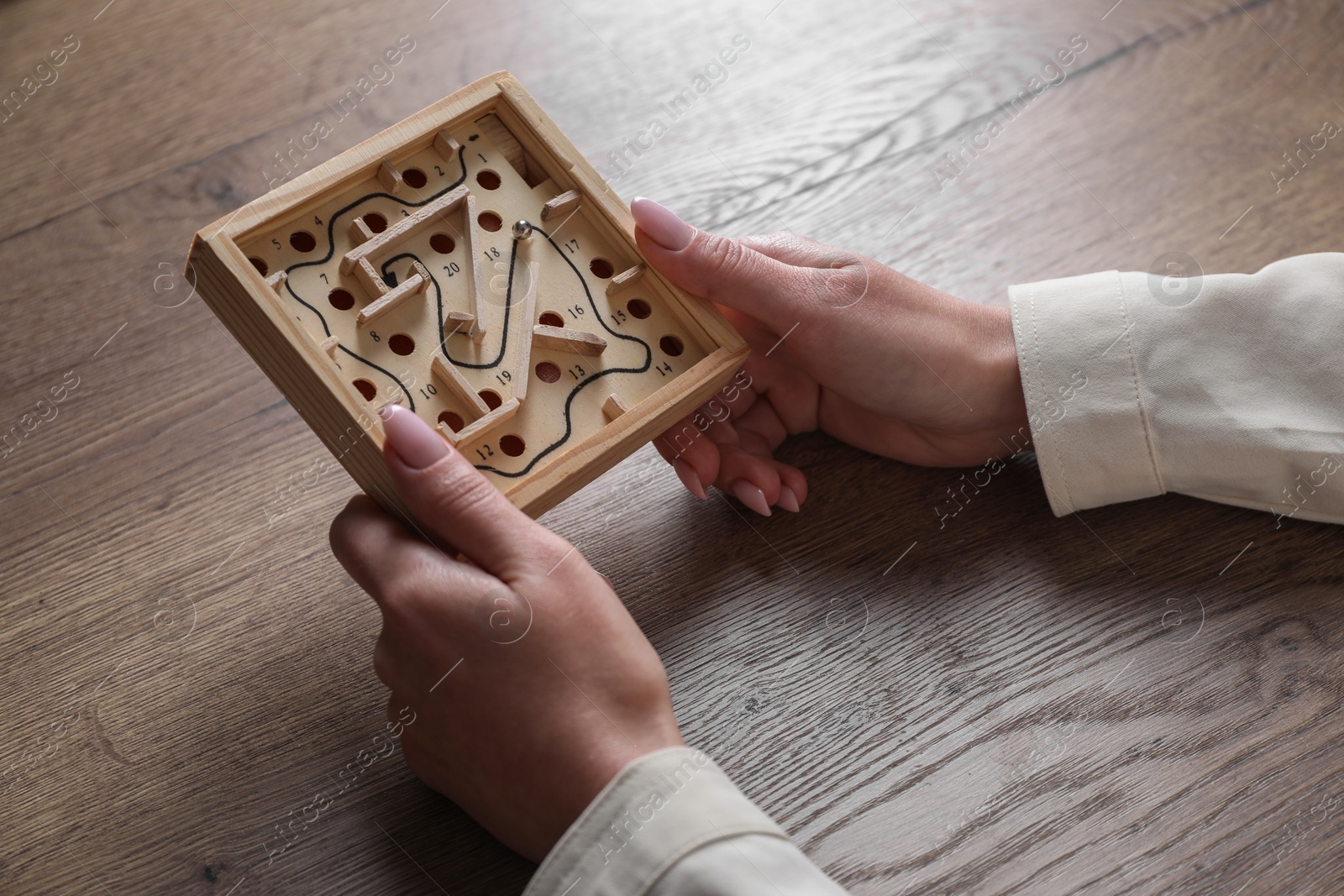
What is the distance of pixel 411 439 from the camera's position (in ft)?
2.13

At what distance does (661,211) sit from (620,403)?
15cm

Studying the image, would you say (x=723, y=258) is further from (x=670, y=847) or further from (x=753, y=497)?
(x=670, y=847)

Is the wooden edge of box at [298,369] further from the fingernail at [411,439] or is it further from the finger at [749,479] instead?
the finger at [749,479]

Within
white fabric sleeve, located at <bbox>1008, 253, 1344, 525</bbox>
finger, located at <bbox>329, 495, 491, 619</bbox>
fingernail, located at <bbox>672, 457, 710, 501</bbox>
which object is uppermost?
finger, located at <bbox>329, 495, 491, 619</bbox>

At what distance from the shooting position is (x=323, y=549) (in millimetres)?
840

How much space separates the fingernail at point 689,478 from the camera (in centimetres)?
86

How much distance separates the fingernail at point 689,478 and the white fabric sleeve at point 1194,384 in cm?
28

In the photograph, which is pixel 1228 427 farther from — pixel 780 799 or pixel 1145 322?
pixel 780 799

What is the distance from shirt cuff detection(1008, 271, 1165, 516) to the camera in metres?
0.84

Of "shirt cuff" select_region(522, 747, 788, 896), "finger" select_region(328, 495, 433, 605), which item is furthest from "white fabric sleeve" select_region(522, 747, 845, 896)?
"finger" select_region(328, 495, 433, 605)

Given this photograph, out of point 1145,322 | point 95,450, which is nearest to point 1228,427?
point 1145,322

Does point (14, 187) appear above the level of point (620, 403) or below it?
above

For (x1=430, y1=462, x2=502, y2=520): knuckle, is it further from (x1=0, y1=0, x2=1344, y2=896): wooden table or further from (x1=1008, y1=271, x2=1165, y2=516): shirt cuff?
(x1=1008, y1=271, x2=1165, y2=516): shirt cuff

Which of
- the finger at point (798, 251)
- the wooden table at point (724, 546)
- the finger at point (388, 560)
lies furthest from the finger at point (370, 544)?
the finger at point (798, 251)
